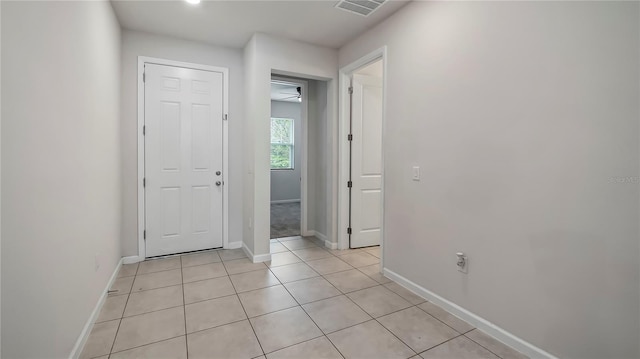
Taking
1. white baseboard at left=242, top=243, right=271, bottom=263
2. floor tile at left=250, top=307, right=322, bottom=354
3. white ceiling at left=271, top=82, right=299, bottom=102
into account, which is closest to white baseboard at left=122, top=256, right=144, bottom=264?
white baseboard at left=242, top=243, right=271, bottom=263

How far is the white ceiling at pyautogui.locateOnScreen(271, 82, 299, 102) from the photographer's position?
6.48 m

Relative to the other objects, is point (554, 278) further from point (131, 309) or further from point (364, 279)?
point (131, 309)

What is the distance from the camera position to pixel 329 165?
3.96 metres

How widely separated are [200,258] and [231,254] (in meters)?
0.36

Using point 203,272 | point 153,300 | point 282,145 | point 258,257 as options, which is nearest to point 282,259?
point 258,257

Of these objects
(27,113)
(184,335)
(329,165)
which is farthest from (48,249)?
(329,165)

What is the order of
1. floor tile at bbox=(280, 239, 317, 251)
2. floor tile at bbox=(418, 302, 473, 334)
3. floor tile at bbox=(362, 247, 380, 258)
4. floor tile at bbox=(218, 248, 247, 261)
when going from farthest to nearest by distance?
floor tile at bbox=(280, 239, 317, 251)
floor tile at bbox=(362, 247, 380, 258)
floor tile at bbox=(218, 248, 247, 261)
floor tile at bbox=(418, 302, 473, 334)

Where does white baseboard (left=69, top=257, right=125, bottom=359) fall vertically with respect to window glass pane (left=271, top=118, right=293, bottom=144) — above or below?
below

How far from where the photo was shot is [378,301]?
8.14ft

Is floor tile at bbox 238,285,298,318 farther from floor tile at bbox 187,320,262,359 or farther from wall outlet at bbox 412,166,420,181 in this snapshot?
wall outlet at bbox 412,166,420,181

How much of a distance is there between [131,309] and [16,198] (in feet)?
4.95

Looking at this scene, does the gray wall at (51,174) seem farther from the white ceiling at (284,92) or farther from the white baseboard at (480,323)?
the white ceiling at (284,92)

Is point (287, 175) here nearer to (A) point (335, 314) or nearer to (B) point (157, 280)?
(B) point (157, 280)

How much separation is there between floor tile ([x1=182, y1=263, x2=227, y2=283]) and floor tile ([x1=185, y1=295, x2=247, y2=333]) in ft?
1.82
